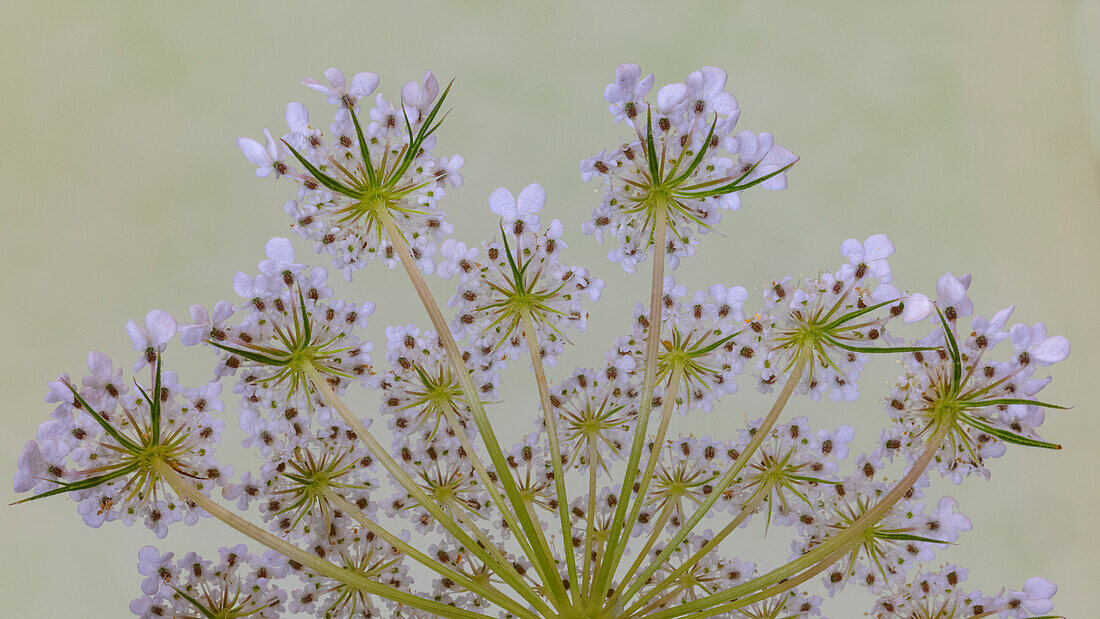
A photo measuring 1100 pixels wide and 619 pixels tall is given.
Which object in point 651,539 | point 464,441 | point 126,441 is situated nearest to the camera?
point 126,441

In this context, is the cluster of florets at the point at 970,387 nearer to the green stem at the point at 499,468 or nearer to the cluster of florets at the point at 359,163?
the green stem at the point at 499,468

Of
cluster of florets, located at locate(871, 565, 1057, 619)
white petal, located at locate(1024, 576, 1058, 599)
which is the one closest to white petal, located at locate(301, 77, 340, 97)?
cluster of florets, located at locate(871, 565, 1057, 619)

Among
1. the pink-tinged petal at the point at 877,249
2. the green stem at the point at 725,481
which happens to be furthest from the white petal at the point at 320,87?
the pink-tinged petal at the point at 877,249

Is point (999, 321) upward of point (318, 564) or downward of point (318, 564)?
upward

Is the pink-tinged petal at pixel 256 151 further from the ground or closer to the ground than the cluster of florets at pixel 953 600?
→ further from the ground

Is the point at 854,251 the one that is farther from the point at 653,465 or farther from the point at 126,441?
the point at 126,441

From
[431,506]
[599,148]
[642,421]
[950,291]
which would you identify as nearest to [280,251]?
[431,506]
